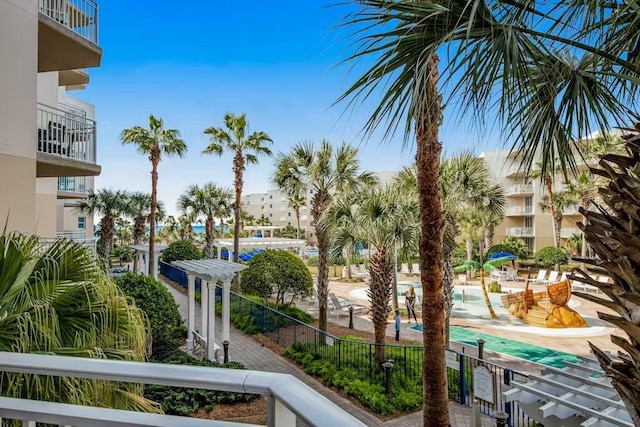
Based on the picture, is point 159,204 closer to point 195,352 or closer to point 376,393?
point 195,352

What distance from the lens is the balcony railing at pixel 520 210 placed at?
36106 millimetres

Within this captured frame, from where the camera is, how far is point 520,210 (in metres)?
36.8

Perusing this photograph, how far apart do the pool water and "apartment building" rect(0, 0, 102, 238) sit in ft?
40.1

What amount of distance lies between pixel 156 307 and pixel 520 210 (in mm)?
36727

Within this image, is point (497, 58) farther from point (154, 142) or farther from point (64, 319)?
point (154, 142)

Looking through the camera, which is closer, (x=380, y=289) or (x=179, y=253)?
(x=380, y=289)

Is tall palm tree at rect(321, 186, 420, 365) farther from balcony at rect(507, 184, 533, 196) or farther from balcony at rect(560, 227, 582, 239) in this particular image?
balcony at rect(507, 184, 533, 196)

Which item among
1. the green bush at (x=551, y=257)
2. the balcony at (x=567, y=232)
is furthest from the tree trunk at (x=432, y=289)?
the balcony at (x=567, y=232)

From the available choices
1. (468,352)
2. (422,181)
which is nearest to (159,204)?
(468,352)

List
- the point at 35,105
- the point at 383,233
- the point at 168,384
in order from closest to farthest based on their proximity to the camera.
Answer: the point at 168,384 < the point at 35,105 < the point at 383,233

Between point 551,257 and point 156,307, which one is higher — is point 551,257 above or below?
below

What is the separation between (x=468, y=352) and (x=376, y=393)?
16.4 feet

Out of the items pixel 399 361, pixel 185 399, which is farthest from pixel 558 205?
pixel 185 399

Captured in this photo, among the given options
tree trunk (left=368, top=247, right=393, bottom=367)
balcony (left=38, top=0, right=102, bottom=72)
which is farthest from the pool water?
balcony (left=38, top=0, right=102, bottom=72)
